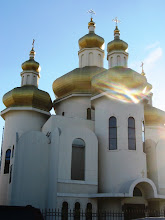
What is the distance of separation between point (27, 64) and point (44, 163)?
10.6 m

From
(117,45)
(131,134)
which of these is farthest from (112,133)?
(117,45)

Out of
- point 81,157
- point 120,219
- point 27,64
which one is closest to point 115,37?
point 27,64

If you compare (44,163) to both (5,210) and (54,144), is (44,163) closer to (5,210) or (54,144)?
(54,144)

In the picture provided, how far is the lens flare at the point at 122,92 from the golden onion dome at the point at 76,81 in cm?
344

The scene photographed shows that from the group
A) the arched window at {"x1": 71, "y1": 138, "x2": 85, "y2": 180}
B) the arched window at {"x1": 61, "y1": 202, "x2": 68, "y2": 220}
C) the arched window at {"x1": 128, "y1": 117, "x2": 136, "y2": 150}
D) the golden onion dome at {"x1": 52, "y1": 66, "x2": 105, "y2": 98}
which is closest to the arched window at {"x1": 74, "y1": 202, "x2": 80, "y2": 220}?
the arched window at {"x1": 61, "y1": 202, "x2": 68, "y2": 220}

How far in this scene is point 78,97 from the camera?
2345 cm

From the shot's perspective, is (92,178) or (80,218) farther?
(92,178)

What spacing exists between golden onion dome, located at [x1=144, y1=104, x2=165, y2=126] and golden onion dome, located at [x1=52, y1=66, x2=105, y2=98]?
5021mm

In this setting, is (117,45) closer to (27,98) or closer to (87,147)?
(27,98)

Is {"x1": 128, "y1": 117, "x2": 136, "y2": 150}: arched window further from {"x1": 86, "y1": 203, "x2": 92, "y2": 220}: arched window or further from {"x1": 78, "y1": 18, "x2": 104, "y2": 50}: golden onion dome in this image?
{"x1": 78, "y1": 18, "x2": 104, "y2": 50}: golden onion dome

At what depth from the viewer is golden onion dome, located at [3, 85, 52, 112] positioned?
75.1ft

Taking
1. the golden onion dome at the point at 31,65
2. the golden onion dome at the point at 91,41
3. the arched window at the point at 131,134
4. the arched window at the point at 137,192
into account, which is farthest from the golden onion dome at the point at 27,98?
the arched window at the point at 137,192

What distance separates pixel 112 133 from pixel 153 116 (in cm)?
692

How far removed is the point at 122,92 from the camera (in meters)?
19.4
